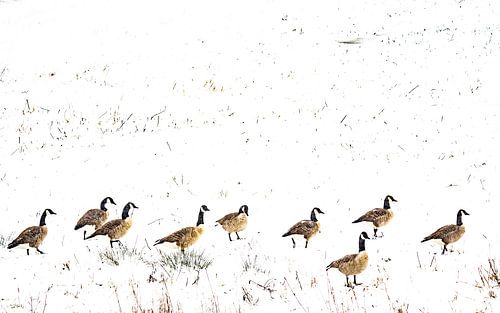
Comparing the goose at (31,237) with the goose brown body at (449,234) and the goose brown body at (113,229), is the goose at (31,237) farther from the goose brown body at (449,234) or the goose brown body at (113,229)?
the goose brown body at (449,234)

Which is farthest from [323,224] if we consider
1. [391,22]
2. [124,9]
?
[124,9]

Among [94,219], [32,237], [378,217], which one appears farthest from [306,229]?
[32,237]

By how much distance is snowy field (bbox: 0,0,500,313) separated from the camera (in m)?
6.65

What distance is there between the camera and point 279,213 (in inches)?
399

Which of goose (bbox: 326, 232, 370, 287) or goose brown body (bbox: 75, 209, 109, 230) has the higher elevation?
goose (bbox: 326, 232, 370, 287)

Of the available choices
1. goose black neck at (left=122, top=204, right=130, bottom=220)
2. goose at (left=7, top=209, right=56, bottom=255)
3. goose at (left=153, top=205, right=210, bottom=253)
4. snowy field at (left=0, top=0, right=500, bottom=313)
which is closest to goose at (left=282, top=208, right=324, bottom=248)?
snowy field at (left=0, top=0, right=500, bottom=313)

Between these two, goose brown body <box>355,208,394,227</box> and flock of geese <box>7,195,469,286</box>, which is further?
goose brown body <box>355,208,394,227</box>

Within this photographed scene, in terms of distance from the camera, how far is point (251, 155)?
1280 cm

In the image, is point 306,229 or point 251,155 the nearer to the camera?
point 306,229

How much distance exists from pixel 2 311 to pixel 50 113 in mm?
10246

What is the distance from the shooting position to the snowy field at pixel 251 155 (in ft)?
21.8

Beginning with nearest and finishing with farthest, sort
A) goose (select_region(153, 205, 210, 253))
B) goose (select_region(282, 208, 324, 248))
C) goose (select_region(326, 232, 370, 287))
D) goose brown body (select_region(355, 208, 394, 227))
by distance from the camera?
goose (select_region(326, 232, 370, 287)) → goose (select_region(153, 205, 210, 253)) → goose (select_region(282, 208, 324, 248)) → goose brown body (select_region(355, 208, 394, 227))

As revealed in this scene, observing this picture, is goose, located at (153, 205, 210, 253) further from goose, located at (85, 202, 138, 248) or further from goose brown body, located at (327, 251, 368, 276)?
goose brown body, located at (327, 251, 368, 276)

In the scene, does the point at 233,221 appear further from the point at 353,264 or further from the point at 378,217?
the point at 353,264
